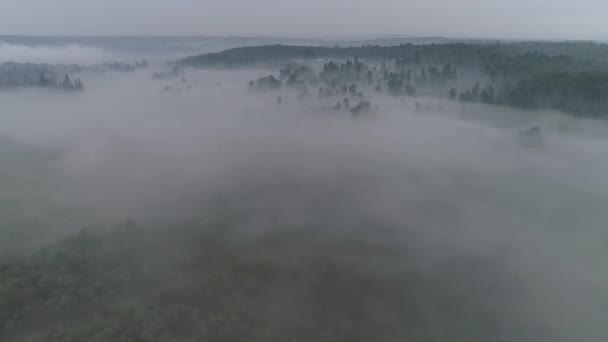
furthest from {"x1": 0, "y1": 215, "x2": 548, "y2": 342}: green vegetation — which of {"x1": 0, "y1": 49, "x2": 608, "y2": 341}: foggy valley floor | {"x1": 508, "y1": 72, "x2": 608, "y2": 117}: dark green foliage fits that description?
{"x1": 508, "y1": 72, "x2": 608, "y2": 117}: dark green foliage

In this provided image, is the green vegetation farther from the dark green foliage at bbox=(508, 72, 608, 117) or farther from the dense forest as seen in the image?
the dense forest

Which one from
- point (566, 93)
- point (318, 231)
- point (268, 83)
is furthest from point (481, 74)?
point (318, 231)

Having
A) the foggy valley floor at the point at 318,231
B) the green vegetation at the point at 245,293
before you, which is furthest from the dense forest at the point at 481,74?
the green vegetation at the point at 245,293

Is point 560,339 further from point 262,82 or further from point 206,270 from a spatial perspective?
point 262,82

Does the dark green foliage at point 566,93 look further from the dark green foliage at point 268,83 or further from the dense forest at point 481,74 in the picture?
the dark green foliage at point 268,83

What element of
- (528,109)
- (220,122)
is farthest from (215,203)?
(528,109)

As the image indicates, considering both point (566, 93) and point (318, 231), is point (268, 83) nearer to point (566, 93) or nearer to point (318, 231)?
point (566, 93)

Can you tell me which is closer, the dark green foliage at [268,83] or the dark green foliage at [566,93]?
the dark green foliage at [566,93]
